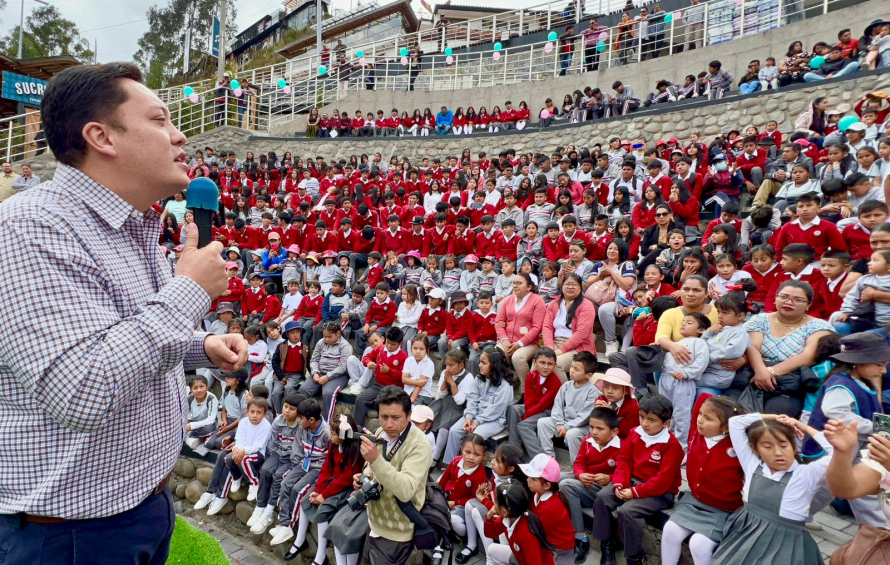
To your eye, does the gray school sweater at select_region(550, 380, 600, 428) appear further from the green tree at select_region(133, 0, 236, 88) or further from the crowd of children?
the green tree at select_region(133, 0, 236, 88)

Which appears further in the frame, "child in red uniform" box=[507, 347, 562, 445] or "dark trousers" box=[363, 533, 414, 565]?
"child in red uniform" box=[507, 347, 562, 445]

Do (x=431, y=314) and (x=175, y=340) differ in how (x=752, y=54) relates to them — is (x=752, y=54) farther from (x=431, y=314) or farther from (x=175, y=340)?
(x=175, y=340)

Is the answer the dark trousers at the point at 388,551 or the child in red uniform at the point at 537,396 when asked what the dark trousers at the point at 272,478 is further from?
the child in red uniform at the point at 537,396

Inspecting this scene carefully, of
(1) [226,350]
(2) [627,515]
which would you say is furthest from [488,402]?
(1) [226,350]

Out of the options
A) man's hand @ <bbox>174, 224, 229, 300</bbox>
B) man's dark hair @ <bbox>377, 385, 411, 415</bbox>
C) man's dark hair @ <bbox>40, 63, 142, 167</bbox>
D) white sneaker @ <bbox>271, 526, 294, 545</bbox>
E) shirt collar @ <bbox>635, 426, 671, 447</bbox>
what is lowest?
white sneaker @ <bbox>271, 526, 294, 545</bbox>

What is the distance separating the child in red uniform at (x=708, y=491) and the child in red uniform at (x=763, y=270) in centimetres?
245

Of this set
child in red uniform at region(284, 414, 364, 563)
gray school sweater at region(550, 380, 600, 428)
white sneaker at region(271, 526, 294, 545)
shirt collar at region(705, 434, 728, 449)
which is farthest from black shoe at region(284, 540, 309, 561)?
shirt collar at region(705, 434, 728, 449)

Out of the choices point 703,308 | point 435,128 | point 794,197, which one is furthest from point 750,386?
point 435,128

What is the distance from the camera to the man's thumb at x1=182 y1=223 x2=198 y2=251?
1.34 metres

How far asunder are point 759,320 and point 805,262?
105cm

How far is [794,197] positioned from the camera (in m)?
6.84

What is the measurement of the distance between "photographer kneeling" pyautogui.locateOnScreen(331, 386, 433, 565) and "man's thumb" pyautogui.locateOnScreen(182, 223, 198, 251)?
242cm

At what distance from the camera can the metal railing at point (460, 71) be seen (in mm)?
13578

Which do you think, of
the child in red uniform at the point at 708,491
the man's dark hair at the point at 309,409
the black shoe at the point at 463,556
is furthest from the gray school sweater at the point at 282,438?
the child in red uniform at the point at 708,491
